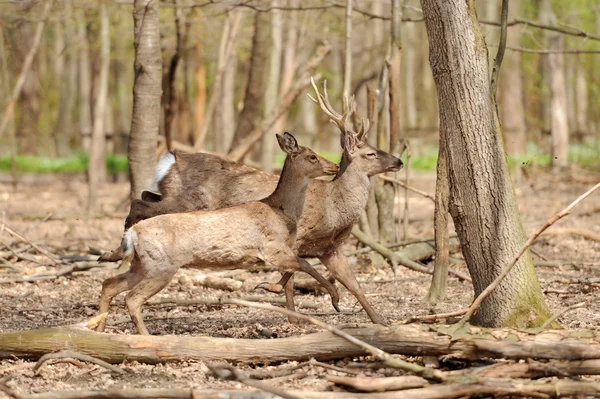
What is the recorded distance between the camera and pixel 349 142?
871cm

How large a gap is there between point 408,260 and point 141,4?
4.17 m

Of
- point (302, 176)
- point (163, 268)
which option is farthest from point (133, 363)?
point (302, 176)

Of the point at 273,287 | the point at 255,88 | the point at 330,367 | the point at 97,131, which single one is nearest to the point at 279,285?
the point at 273,287

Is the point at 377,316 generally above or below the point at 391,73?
below

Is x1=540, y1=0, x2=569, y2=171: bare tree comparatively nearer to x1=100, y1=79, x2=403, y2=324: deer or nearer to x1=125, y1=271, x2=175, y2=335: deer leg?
x1=100, y1=79, x2=403, y2=324: deer

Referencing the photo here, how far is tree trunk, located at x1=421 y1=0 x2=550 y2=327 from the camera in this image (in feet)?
20.3

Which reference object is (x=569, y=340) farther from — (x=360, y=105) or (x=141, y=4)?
(x=360, y=105)

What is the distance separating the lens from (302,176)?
8.02m

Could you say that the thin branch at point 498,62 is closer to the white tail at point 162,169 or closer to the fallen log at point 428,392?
the fallen log at point 428,392

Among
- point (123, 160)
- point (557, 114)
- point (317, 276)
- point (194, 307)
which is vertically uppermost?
point (557, 114)

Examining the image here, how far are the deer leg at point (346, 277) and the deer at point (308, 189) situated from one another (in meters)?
0.02

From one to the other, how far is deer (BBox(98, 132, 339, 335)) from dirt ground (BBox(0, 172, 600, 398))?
455 millimetres

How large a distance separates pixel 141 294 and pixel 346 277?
1.83m

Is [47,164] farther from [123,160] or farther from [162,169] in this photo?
[162,169]
